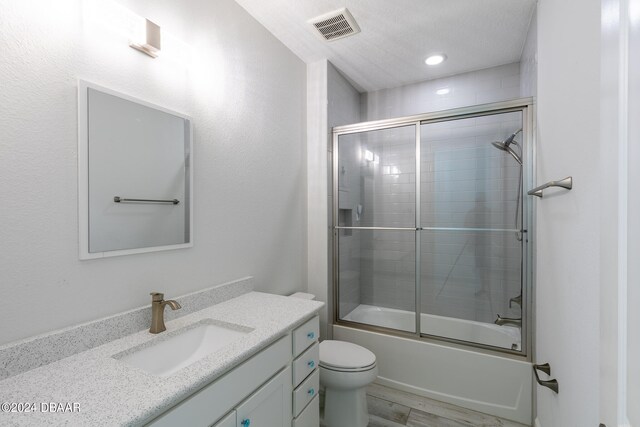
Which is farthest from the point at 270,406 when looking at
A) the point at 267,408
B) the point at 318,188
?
the point at 318,188

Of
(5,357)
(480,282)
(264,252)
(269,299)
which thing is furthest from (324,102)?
(5,357)

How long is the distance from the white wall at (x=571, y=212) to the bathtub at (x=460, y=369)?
34cm

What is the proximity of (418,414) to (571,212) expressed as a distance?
1677mm

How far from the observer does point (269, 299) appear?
5.54 feet

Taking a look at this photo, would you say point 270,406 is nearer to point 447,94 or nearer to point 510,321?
point 510,321

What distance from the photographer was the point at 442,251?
2797 mm

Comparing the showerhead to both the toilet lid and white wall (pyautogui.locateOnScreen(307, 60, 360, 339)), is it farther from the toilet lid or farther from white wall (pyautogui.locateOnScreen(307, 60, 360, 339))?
the toilet lid

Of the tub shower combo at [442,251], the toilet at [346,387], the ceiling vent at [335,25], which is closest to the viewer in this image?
the toilet at [346,387]

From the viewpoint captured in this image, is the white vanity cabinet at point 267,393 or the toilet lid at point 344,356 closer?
the white vanity cabinet at point 267,393

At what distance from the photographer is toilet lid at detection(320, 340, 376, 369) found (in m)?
1.83

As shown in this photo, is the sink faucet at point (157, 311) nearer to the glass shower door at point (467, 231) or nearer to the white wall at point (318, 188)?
the white wall at point (318, 188)

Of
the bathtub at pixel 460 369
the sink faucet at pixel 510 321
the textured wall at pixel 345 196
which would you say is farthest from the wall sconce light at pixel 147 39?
the sink faucet at pixel 510 321

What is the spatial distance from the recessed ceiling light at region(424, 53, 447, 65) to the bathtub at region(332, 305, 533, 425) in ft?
7.42

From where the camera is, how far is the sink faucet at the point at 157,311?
4.03ft
